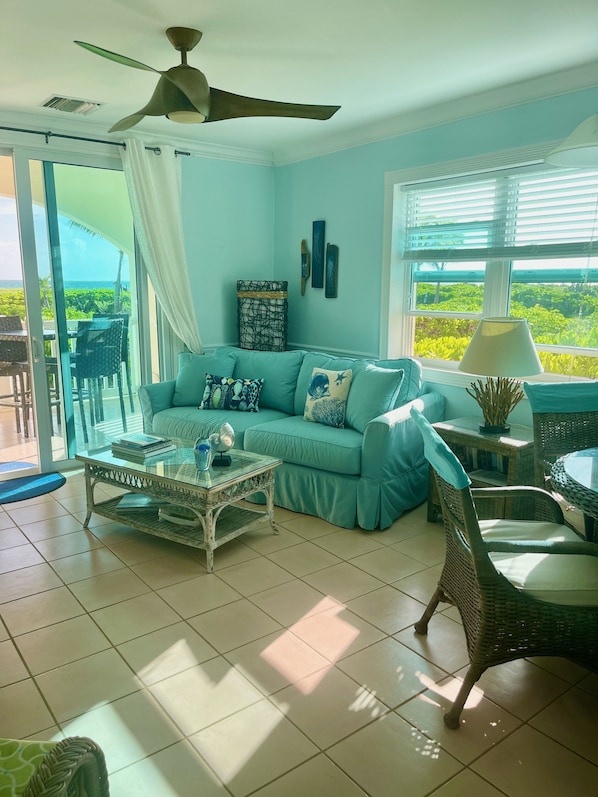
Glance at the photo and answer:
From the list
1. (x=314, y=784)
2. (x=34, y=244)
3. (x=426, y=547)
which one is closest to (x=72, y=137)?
(x=34, y=244)

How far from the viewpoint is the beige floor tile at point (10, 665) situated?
2182mm

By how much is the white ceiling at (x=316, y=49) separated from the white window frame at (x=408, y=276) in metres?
0.37

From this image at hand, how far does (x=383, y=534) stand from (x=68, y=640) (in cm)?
177

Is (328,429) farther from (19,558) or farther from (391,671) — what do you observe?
(19,558)

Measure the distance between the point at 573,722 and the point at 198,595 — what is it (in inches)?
62.8

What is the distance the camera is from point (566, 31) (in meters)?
2.60

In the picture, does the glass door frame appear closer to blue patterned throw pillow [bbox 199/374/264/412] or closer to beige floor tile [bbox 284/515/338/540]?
blue patterned throw pillow [bbox 199/374/264/412]

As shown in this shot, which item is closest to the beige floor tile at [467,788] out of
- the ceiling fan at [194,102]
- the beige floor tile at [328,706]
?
the beige floor tile at [328,706]

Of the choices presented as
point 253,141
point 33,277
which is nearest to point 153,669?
point 33,277

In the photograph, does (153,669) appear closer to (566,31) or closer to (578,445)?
(578,445)

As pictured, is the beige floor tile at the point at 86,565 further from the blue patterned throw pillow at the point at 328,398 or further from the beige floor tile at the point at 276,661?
the blue patterned throw pillow at the point at 328,398

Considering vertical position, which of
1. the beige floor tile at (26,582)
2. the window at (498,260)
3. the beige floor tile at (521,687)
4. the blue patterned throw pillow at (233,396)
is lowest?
the beige floor tile at (521,687)

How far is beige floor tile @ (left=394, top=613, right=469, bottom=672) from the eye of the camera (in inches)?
90.3

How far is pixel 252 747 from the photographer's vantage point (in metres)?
1.87
